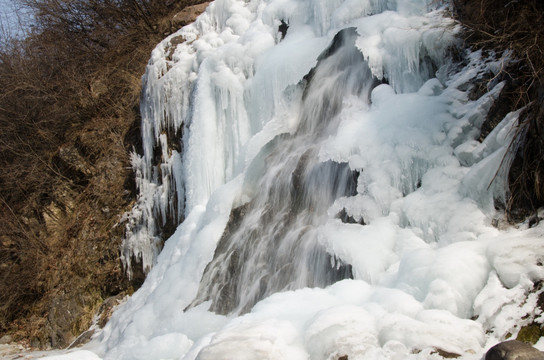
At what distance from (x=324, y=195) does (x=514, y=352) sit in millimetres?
2644

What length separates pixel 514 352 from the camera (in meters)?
1.82

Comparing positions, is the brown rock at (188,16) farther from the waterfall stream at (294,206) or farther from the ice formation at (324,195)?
the waterfall stream at (294,206)

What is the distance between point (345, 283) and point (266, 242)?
4.42ft

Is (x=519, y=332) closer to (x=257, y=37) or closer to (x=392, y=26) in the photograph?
(x=392, y=26)

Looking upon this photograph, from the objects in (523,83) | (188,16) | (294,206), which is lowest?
(294,206)

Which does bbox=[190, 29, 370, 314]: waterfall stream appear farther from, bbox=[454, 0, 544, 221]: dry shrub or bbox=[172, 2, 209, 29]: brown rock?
bbox=[172, 2, 209, 29]: brown rock

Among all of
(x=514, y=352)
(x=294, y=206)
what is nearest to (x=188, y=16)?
(x=294, y=206)

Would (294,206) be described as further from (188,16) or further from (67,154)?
(67,154)

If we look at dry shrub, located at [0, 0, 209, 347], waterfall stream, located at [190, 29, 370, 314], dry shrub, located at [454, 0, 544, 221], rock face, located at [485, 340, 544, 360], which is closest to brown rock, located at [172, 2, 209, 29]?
dry shrub, located at [0, 0, 209, 347]

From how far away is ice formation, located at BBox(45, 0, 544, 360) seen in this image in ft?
8.06

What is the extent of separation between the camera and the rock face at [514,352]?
1801 millimetres

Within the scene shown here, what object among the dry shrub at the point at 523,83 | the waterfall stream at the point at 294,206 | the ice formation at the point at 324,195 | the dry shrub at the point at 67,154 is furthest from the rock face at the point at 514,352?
the dry shrub at the point at 67,154

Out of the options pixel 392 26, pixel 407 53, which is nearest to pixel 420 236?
pixel 407 53

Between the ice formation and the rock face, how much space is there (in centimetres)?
24
